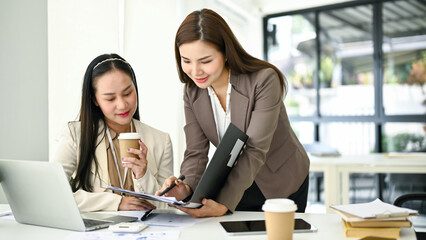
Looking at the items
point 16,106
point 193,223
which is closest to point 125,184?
point 193,223

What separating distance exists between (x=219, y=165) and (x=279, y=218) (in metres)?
0.35

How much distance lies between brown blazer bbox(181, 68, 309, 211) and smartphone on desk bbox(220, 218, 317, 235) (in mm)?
159

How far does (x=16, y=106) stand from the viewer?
2168 mm

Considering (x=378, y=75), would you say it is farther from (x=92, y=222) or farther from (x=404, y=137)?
(x=92, y=222)

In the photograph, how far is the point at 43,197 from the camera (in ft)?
4.04

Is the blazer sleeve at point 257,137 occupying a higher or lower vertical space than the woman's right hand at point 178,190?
higher

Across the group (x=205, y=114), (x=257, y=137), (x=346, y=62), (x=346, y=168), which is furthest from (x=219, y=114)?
(x=346, y=62)

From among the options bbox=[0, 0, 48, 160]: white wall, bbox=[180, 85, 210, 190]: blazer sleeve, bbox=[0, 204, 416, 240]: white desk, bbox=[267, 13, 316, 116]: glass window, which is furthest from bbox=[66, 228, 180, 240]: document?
bbox=[267, 13, 316, 116]: glass window

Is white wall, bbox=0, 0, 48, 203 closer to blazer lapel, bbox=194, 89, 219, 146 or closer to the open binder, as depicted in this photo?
blazer lapel, bbox=194, 89, 219, 146

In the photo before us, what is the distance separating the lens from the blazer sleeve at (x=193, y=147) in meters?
1.60

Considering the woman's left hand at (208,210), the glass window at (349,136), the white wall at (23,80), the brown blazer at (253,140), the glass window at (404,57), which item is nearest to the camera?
the woman's left hand at (208,210)

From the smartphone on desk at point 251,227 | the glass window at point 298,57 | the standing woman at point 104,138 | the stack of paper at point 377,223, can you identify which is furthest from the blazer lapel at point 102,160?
the glass window at point 298,57

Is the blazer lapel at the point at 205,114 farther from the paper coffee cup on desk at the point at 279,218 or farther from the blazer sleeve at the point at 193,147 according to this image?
the paper coffee cup on desk at the point at 279,218

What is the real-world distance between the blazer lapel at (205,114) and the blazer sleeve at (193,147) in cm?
2
